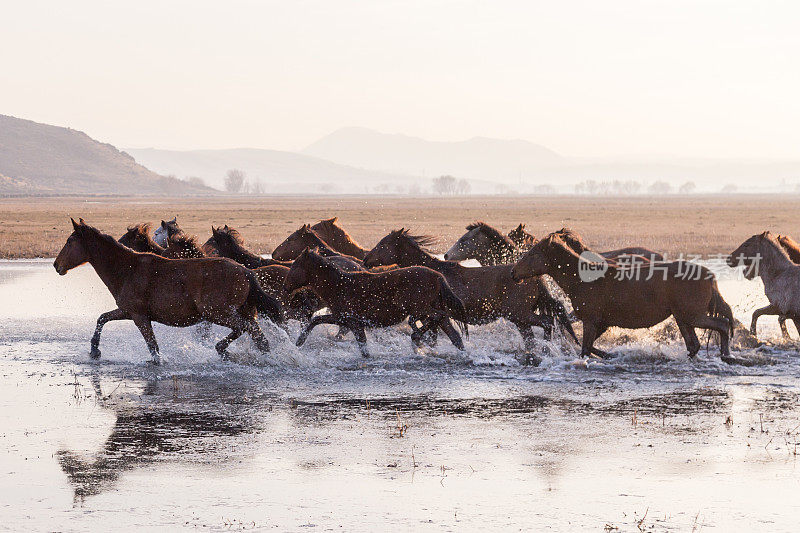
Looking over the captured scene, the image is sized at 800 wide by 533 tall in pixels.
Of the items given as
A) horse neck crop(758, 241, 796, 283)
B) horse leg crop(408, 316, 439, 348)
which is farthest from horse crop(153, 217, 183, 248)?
horse neck crop(758, 241, 796, 283)

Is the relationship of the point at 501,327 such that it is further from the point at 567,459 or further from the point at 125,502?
the point at 125,502

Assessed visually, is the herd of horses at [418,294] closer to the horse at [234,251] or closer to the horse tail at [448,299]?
the horse tail at [448,299]

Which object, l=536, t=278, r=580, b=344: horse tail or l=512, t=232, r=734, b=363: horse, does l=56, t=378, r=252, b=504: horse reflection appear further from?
l=536, t=278, r=580, b=344: horse tail

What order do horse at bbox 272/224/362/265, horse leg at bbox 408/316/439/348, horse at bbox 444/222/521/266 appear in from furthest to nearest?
horse at bbox 272/224/362/265
horse at bbox 444/222/521/266
horse leg at bbox 408/316/439/348

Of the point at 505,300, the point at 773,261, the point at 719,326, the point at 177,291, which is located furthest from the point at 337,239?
the point at 719,326

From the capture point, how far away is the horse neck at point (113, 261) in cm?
1207

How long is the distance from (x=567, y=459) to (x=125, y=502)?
3.25 m

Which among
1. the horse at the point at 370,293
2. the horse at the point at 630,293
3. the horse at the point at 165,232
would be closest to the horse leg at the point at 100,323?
the horse at the point at 370,293

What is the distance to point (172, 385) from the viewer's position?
10.5 metres

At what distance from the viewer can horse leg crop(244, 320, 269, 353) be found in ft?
39.3

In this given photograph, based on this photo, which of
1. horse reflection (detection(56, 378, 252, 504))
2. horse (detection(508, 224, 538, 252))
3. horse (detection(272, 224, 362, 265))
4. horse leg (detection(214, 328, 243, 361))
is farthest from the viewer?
horse (detection(508, 224, 538, 252))

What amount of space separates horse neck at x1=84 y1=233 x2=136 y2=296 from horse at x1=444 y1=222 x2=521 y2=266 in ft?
16.2

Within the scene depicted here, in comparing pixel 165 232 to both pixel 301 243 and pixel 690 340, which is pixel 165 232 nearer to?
pixel 301 243

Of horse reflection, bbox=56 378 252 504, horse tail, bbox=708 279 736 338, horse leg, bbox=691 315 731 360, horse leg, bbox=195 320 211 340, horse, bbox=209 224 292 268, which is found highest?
horse, bbox=209 224 292 268
